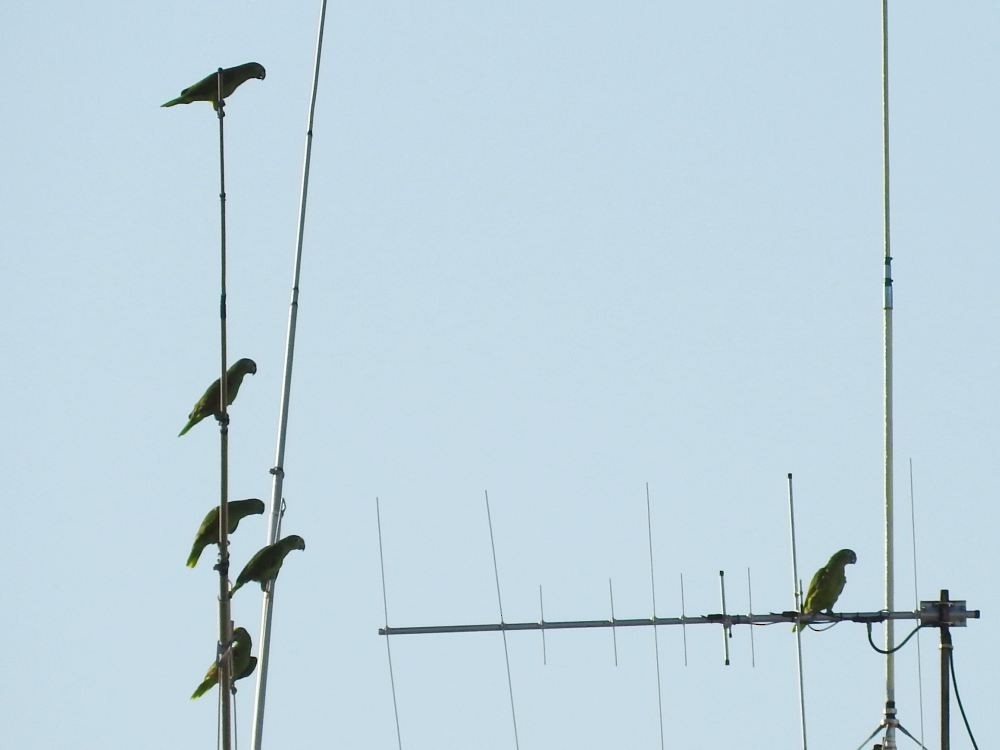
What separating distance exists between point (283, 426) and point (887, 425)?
302 inches

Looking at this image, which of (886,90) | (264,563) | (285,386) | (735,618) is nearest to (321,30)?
(285,386)

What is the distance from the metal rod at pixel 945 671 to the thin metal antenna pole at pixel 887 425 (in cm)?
67

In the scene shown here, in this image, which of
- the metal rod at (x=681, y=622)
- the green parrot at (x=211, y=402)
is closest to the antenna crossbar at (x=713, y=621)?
the metal rod at (x=681, y=622)

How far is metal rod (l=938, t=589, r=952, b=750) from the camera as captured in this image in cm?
2442

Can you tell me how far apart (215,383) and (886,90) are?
15.6 meters

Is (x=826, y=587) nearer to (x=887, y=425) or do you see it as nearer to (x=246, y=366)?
(x=887, y=425)

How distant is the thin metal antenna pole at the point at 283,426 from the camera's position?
23.7m

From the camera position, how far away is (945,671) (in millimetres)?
24688

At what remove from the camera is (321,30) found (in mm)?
30188

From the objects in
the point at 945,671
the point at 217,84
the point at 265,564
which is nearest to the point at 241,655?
the point at 265,564

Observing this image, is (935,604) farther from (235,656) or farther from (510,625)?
(235,656)

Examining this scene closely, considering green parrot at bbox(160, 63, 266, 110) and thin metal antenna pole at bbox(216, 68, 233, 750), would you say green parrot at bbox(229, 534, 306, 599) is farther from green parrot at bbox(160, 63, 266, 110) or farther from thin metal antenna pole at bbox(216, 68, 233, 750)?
green parrot at bbox(160, 63, 266, 110)

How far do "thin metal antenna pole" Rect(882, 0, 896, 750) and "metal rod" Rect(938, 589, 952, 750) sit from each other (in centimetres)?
67

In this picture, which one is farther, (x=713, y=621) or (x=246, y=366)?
(x=713, y=621)
